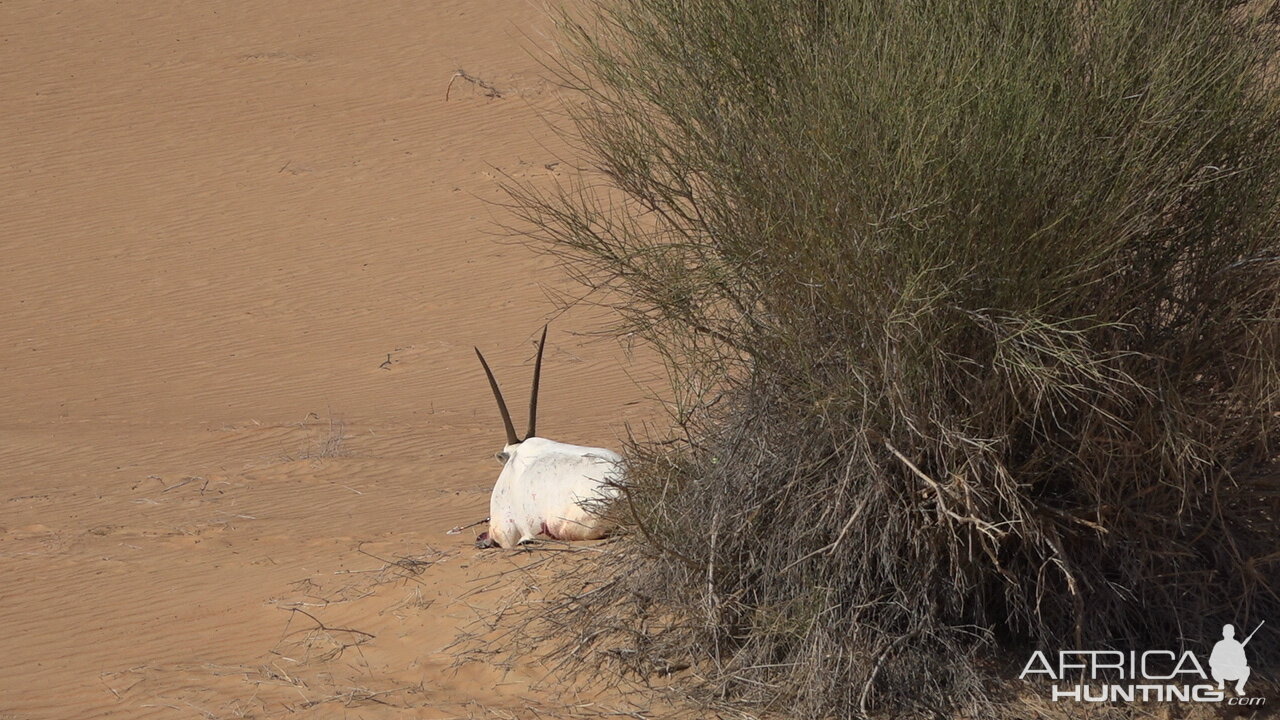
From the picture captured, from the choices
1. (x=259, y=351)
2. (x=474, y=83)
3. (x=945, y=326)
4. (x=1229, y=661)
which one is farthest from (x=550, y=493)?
(x=474, y=83)

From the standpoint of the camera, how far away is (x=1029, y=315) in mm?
4230

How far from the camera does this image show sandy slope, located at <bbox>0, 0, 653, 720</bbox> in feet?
20.4

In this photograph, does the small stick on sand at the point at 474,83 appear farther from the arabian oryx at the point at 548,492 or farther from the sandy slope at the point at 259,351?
the arabian oryx at the point at 548,492

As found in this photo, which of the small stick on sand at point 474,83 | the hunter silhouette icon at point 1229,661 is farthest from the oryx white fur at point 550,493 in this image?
the small stick on sand at point 474,83

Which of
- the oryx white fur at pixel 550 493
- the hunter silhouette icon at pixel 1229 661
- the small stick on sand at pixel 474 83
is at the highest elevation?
the small stick on sand at pixel 474 83

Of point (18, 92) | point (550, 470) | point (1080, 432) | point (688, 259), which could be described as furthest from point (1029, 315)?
point (18, 92)

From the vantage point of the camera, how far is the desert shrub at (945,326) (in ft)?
14.2

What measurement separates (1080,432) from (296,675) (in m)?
3.63

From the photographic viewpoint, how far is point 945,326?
4395 mm

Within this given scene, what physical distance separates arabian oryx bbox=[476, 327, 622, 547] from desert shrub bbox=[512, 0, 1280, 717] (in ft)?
3.41

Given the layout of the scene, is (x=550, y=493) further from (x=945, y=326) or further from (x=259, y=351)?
(x=259, y=351)

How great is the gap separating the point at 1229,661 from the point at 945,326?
199 cm

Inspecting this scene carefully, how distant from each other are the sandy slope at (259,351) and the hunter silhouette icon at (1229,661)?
289 cm

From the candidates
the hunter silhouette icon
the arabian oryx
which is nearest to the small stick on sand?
the arabian oryx
